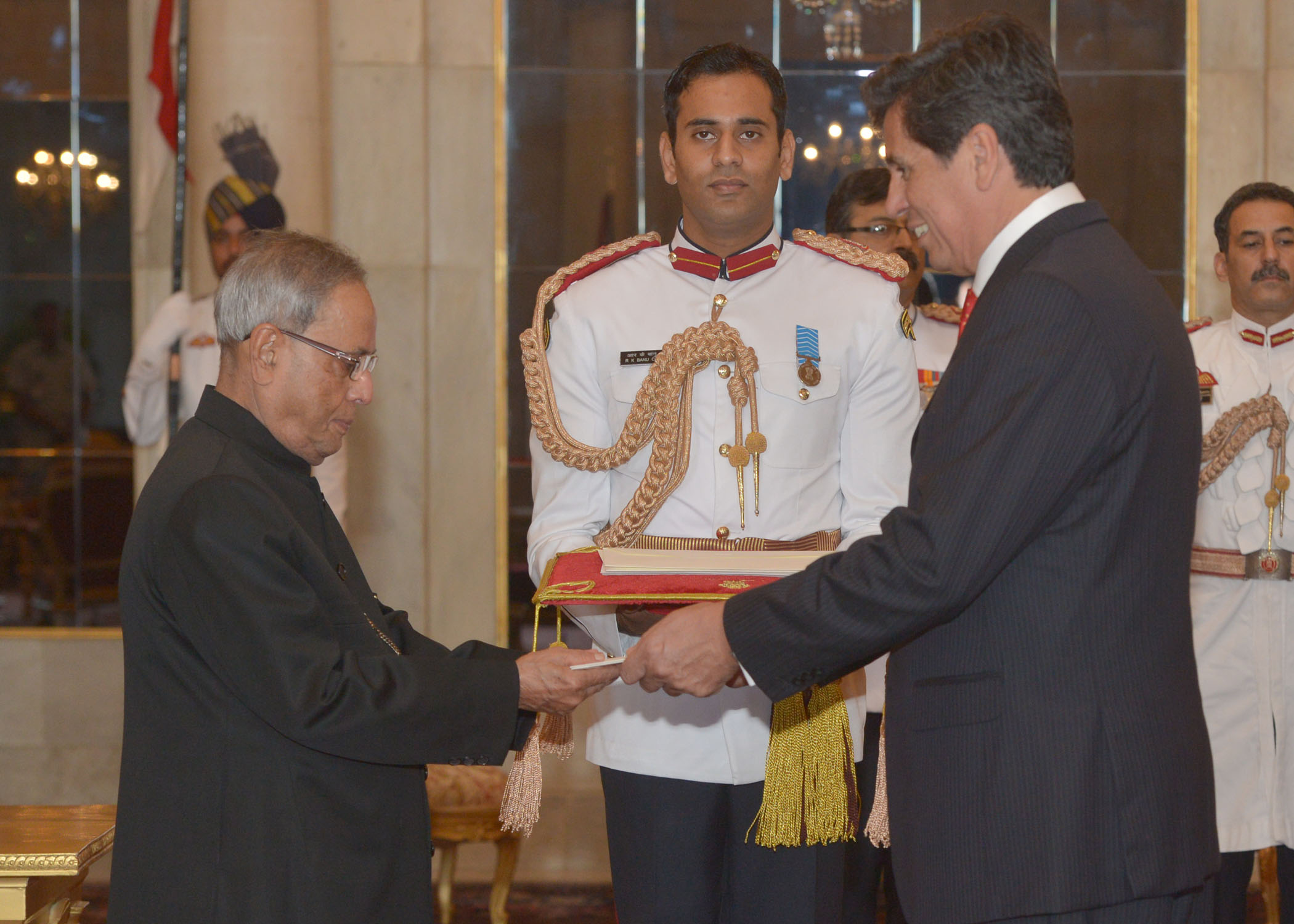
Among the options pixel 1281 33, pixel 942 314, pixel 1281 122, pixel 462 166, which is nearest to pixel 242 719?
pixel 942 314

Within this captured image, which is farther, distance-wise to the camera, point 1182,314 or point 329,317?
point 1182,314

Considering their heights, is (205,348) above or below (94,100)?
below

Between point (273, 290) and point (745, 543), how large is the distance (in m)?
0.97

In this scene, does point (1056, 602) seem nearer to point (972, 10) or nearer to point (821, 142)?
point (821, 142)

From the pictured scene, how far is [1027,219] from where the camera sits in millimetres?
1859

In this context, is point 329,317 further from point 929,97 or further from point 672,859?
point 672,859

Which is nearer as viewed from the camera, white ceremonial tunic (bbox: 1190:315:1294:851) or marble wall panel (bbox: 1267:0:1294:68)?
white ceremonial tunic (bbox: 1190:315:1294:851)

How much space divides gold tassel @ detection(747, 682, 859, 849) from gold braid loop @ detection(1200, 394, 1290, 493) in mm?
1734

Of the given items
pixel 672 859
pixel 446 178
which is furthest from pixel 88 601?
pixel 672 859

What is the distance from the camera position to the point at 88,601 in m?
5.71

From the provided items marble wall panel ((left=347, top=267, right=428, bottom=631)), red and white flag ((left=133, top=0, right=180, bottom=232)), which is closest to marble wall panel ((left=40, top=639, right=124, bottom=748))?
marble wall panel ((left=347, top=267, right=428, bottom=631))

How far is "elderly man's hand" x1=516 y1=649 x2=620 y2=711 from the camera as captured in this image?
7.17ft

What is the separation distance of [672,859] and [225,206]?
347cm

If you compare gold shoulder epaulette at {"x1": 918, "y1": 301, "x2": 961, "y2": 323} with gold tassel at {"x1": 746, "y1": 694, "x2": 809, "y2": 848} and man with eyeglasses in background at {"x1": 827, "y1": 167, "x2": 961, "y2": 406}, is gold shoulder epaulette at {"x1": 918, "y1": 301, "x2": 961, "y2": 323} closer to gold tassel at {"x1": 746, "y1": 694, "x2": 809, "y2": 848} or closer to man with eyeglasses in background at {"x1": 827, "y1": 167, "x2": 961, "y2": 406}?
man with eyeglasses in background at {"x1": 827, "y1": 167, "x2": 961, "y2": 406}
